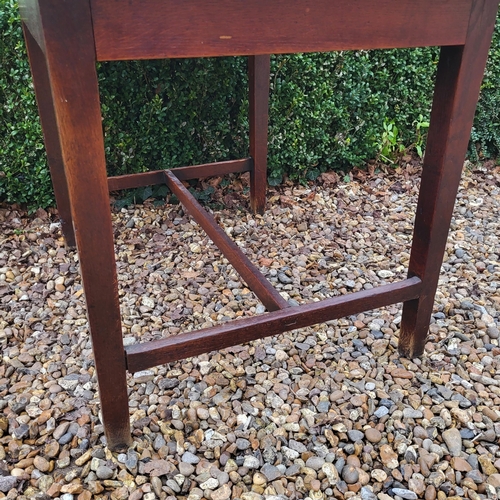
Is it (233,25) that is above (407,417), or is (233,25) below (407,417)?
above

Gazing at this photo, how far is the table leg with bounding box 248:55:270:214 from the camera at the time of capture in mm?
2605

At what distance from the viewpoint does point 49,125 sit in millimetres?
2346

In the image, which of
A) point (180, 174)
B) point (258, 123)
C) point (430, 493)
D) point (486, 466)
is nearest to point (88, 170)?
point (430, 493)

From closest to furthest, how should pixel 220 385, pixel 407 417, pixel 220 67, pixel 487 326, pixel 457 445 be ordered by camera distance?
1. pixel 457 445
2. pixel 407 417
3. pixel 220 385
4. pixel 487 326
5. pixel 220 67

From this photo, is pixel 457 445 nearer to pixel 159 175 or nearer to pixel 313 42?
pixel 313 42

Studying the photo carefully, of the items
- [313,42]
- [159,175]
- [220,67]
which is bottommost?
[159,175]

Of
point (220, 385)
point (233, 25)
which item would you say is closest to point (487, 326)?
point (220, 385)

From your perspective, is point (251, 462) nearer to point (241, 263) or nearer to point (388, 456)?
point (388, 456)

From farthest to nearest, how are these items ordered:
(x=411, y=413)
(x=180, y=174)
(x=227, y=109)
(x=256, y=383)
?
(x=227, y=109) < (x=180, y=174) < (x=256, y=383) < (x=411, y=413)

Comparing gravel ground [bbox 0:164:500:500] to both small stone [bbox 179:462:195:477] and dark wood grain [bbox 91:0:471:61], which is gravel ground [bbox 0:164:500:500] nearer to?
small stone [bbox 179:462:195:477]

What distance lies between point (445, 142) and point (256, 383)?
39.0 inches

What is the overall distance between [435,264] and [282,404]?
0.68 metres

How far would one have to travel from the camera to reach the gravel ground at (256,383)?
56.6 inches

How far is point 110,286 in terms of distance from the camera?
50.6 inches
